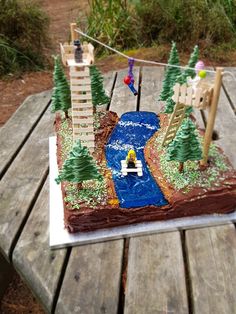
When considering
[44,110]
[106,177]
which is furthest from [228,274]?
[44,110]

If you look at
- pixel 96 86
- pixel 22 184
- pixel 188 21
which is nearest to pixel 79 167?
pixel 22 184

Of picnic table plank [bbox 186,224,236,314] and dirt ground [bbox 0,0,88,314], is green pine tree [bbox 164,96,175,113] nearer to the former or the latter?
picnic table plank [bbox 186,224,236,314]

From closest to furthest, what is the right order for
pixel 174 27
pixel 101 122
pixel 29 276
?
pixel 29 276 → pixel 101 122 → pixel 174 27

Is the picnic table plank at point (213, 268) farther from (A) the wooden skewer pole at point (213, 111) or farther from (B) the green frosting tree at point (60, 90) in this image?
(B) the green frosting tree at point (60, 90)

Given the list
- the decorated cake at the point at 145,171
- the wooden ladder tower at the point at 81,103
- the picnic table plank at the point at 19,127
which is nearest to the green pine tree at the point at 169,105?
the decorated cake at the point at 145,171

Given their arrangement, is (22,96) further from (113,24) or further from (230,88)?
(230,88)

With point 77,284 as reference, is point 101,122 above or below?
above

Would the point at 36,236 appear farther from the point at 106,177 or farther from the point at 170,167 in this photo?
the point at 170,167
